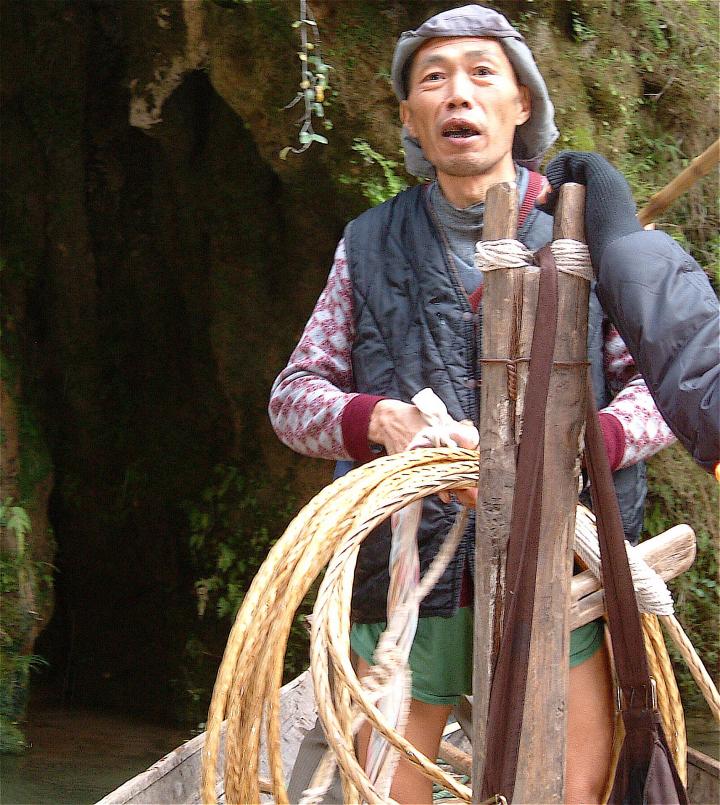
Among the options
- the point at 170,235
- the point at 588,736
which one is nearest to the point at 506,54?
the point at 588,736

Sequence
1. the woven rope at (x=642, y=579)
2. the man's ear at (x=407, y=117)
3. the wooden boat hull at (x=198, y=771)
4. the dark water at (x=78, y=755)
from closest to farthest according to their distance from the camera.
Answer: the woven rope at (x=642, y=579) → the man's ear at (x=407, y=117) → the wooden boat hull at (x=198, y=771) → the dark water at (x=78, y=755)

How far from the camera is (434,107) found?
1.69m

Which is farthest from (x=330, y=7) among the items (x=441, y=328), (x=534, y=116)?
(x=441, y=328)

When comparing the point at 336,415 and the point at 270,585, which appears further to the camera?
the point at 336,415

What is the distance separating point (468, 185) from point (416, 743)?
0.95 m

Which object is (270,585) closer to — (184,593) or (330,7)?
(330,7)

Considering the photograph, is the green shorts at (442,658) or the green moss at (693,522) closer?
the green shorts at (442,658)

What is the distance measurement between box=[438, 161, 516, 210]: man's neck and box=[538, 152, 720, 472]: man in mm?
482

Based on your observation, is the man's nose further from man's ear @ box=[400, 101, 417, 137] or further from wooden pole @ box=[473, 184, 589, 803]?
wooden pole @ box=[473, 184, 589, 803]

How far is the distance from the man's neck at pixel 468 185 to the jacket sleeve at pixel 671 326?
0.56 m

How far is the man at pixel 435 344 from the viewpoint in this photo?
1568 mm

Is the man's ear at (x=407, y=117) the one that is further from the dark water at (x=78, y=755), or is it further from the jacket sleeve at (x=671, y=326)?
the dark water at (x=78, y=755)

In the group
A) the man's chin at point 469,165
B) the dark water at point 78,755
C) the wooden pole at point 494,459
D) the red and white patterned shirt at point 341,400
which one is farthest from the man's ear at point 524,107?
the dark water at point 78,755

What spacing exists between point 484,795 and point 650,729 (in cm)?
24
